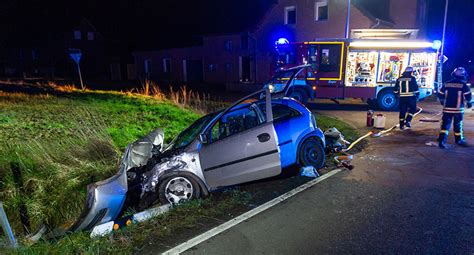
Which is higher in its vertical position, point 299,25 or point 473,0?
point 473,0

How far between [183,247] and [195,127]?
2656 mm

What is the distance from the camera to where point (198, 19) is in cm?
3303

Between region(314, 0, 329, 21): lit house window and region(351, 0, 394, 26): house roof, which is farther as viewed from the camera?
region(314, 0, 329, 21): lit house window

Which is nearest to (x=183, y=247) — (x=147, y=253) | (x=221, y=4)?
(x=147, y=253)

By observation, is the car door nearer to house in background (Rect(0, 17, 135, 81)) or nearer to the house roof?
the house roof

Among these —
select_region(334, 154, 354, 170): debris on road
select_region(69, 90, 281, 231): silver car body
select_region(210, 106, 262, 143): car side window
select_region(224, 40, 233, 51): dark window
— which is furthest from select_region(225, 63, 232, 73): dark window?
select_region(69, 90, 281, 231): silver car body

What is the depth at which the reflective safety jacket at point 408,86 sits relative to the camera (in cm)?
1008

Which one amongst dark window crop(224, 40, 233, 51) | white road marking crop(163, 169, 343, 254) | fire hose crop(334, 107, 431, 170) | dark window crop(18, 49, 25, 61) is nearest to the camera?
white road marking crop(163, 169, 343, 254)

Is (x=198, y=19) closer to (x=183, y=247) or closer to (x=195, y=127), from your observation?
(x=195, y=127)

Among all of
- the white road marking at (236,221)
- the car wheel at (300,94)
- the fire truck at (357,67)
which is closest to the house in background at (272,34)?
the fire truck at (357,67)

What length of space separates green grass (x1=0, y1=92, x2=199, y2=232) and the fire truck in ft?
18.7

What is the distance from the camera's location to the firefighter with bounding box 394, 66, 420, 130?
10.1 meters

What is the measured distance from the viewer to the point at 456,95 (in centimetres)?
→ 786

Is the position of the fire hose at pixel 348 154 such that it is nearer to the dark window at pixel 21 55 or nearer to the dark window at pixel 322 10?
the dark window at pixel 322 10
